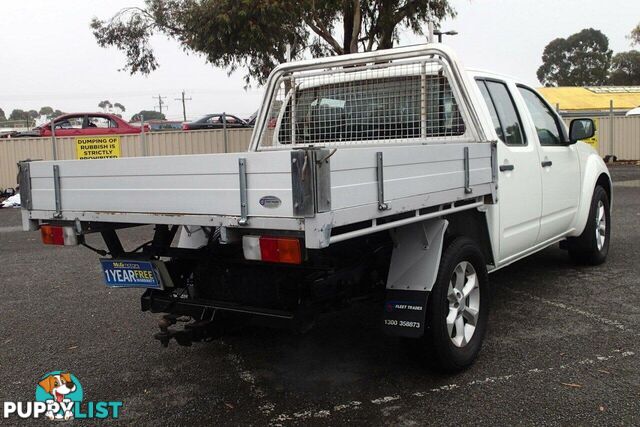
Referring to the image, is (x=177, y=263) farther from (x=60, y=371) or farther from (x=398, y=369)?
(x=398, y=369)

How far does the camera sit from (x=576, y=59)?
80812 mm

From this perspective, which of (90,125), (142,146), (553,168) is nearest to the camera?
(553,168)

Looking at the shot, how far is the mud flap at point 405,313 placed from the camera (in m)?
3.47

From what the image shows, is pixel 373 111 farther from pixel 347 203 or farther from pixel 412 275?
pixel 347 203

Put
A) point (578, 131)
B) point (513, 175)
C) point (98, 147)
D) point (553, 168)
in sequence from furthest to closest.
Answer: point (98, 147) → point (578, 131) → point (553, 168) → point (513, 175)

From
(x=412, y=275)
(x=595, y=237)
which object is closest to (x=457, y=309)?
(x=412, y=275)

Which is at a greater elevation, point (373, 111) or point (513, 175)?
point (373, 111)

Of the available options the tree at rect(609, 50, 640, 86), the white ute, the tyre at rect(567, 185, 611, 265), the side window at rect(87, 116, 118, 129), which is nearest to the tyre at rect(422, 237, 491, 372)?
the white ute

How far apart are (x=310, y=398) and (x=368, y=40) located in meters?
13.8

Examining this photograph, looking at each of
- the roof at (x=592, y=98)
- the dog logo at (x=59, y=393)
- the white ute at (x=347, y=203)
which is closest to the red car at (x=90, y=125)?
the white ute at (x=347, y=203)

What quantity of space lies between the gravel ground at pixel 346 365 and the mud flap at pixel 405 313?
387 millimetres

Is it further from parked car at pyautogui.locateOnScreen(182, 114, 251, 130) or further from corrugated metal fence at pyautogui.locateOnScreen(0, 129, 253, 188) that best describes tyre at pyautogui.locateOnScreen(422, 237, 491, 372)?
parked car at pyautogui.locateOnScreen(182, 114, 251, 130)

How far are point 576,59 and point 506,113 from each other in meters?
84.9

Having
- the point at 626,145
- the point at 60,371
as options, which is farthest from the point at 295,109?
the point at 626,145
